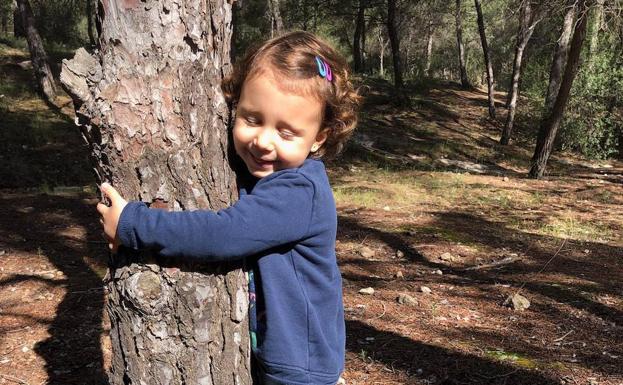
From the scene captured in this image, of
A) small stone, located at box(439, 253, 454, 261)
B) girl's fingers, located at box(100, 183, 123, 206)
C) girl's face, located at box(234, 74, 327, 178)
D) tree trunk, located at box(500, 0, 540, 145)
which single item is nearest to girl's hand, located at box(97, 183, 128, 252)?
girl's fingers, located at box(100, 183, 123, 206)

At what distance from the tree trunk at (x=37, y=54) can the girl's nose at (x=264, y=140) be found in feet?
44.6

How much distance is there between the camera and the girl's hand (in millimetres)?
1535

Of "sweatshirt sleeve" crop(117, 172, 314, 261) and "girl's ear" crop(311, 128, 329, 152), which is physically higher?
"girl's ear" crop(311, 128, 329, 152)

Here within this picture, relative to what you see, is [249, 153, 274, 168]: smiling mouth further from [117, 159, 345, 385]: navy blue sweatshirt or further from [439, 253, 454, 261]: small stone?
[439, 253, 454, 261]: small stone

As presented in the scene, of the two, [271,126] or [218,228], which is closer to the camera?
[218,228]

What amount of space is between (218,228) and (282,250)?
0.83ft

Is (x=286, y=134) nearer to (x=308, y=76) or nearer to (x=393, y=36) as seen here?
(x=308, y=76)

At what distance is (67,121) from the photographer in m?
12.8

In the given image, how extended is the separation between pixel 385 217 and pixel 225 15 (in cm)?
622

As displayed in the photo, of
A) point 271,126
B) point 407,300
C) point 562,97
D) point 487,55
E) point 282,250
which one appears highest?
point 487,55

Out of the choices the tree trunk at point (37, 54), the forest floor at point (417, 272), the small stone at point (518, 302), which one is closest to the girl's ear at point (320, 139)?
the forest floor at point (417, 272)

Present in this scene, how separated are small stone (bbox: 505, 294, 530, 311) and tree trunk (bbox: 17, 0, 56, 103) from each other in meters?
12.9

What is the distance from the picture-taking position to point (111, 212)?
1545mm

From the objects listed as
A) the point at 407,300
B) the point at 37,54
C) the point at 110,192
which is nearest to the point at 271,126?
the point at 110,192
